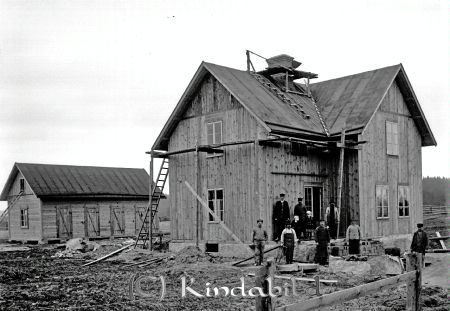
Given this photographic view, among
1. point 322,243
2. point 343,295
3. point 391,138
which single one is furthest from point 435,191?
point 343,295

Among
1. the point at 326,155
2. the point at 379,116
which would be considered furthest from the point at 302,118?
the point at 379,116

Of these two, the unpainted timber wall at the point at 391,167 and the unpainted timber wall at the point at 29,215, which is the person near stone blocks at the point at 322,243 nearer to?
the unpainted timber wall at the point at 391,167

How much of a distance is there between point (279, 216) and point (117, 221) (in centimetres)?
2205

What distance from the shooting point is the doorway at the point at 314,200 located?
947 inches

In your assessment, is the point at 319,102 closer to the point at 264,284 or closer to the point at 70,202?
the point at 70,202

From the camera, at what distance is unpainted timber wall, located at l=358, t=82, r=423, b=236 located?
24172 mm

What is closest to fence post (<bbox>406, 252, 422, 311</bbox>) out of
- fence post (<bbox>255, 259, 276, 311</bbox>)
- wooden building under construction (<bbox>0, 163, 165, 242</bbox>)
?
fence post (<bbox>255, 259, 276, 311</bbox>)

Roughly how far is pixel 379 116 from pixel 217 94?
724 centimetres

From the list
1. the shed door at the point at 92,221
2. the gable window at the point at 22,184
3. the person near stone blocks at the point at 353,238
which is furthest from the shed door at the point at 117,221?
the person near stone blocks at the point at 353,238

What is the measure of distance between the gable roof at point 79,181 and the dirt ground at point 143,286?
14253mm

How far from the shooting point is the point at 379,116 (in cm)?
2541

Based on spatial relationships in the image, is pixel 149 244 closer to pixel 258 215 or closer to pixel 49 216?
pixel 258 215

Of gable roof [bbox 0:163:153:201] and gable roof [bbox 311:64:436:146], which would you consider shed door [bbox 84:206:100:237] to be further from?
gable roof [bbox 311:64:436:146]

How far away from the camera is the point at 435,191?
75125 millimetres
